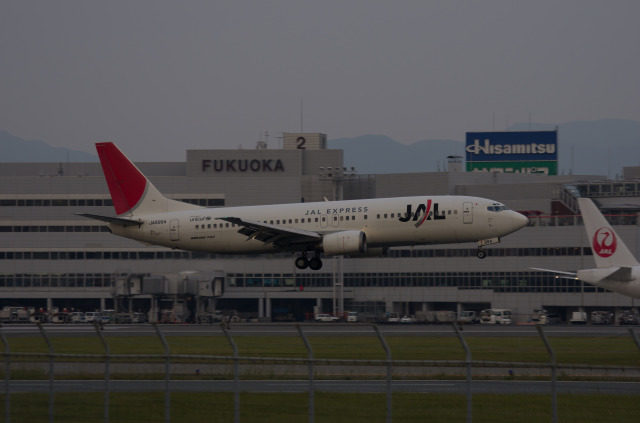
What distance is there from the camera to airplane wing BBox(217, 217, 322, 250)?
5941 centimetres

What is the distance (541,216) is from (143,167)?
204 ft

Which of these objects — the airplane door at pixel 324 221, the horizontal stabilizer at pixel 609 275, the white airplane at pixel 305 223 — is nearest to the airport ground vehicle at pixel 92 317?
the white airplane at pixel 305 223

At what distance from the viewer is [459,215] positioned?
57.6m

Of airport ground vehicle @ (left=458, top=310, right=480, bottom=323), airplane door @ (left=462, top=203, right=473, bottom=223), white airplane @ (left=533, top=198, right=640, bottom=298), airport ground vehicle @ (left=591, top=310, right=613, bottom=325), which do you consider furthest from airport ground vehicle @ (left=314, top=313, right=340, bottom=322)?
white airplane @ (left=533, top=198, right=640, bottom=298)

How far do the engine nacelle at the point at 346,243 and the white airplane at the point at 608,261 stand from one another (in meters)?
13.7

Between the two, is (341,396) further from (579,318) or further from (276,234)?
(579,318)

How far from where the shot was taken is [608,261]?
53.7m

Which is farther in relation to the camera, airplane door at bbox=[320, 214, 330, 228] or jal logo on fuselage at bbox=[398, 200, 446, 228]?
airplane door at bbox=[320, 214, 330, 228]

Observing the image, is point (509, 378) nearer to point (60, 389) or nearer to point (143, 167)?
point (60, 389)

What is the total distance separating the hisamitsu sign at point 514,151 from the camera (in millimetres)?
162375

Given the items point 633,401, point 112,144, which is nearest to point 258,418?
point 633,401

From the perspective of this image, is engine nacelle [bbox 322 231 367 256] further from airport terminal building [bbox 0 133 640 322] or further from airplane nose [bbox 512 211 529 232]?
airport terminal building [bbox 0 133 640 322]

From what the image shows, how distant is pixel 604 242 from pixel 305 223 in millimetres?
19974

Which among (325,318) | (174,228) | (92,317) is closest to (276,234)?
(174,228)
